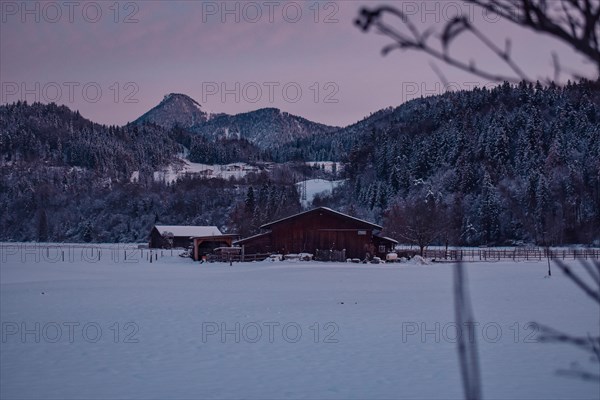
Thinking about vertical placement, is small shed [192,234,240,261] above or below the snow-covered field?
above

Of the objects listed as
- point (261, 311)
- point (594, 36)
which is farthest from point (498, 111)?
point (594, 36)

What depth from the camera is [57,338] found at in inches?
565

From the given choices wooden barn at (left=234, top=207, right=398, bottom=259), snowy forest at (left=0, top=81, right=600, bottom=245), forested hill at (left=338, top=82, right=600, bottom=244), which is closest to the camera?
wooden barn at (left=234, top=207, right=398, bottom=259)

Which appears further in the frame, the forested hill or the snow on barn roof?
the forested hill

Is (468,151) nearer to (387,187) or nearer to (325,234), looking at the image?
(387,187)

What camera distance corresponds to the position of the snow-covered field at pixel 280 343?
9.89 metres

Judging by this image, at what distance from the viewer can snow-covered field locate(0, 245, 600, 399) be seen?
989 centimetres

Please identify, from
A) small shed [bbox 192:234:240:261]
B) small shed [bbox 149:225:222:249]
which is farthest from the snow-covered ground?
small shed [bbox 192:234:240:261]

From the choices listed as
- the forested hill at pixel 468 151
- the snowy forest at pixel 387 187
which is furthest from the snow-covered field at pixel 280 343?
the snowy forest at pixel 387 187

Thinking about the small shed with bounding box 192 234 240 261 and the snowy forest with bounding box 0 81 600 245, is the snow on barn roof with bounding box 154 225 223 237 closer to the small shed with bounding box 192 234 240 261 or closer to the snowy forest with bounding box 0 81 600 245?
the snowy forest with bounding box 0 81 600 245

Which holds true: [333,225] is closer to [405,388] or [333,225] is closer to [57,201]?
[405,388]

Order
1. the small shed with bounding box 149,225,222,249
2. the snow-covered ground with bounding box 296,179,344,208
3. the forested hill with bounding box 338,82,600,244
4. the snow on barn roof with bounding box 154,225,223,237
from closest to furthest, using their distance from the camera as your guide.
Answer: the small shed with bounding box 149,225,222,249 → the snow on barn roof with bounding box 154,225,223,237 → the forested hill with bounding box 338,82,600,244 → the snow-covered ground with bounding box 296,179,344,208

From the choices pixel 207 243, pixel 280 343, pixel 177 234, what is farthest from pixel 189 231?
pixel 280 343

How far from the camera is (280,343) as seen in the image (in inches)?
539
